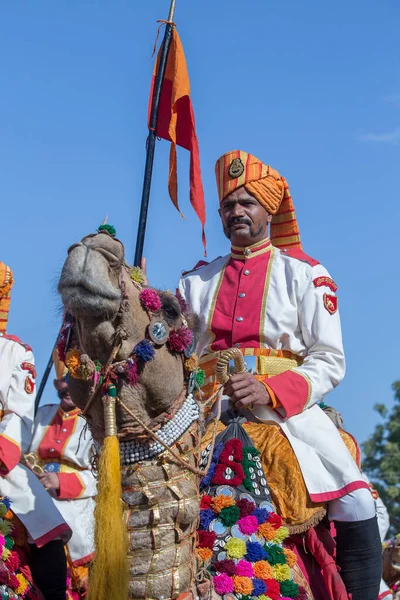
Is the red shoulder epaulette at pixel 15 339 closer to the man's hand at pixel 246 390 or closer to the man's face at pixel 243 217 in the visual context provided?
the man's face at pixel 243 217

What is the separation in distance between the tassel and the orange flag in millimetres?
2954

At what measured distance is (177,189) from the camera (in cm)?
698

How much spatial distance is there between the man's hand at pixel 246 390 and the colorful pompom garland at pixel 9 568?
1.62m

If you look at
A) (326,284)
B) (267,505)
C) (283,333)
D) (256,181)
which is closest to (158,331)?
(267,505)

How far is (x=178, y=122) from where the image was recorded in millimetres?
7035

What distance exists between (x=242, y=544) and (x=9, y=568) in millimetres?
1639

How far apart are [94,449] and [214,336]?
199cm

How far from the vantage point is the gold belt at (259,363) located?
Result: 20.4ft

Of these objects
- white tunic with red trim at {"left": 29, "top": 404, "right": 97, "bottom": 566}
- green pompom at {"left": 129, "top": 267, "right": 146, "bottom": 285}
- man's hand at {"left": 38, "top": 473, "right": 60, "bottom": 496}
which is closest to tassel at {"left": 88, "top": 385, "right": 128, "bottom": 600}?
green pompom at {"left": 129, "top": 267, "right": 146, "bottom": 285}

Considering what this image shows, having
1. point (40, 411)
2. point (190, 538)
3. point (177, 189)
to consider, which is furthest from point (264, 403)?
point (40, 411)

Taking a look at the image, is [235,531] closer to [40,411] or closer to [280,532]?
[280,532]

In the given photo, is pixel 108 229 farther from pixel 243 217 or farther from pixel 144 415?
pixel 243 217

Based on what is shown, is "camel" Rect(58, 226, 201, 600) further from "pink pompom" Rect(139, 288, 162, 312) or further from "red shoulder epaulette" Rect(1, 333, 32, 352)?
"red shoulder epaulette" Rect(1, 333, 32, 352)

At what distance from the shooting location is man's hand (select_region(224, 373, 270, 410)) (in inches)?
225
